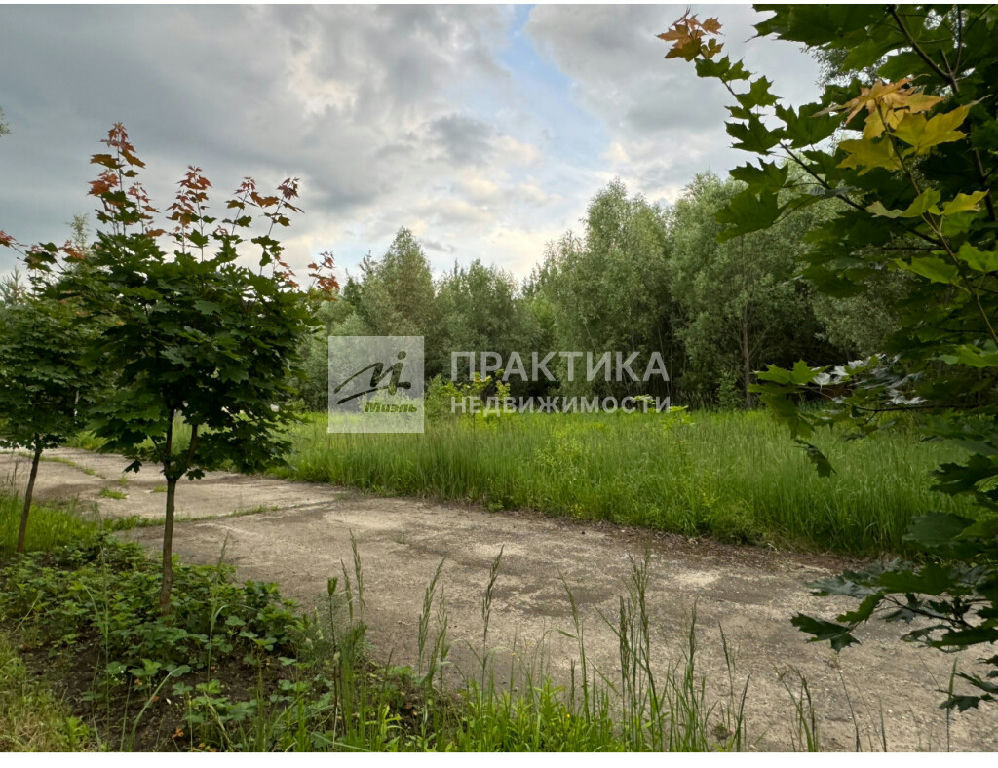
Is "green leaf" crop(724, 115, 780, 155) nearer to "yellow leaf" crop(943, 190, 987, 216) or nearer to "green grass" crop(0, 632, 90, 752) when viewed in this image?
"yellow leaf" crop(943, 190, 987, 216)

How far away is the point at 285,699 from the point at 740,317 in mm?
15563

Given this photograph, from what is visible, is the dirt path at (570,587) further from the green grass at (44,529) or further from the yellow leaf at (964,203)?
the yellow leaf at (964,203)

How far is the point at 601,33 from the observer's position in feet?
7.06

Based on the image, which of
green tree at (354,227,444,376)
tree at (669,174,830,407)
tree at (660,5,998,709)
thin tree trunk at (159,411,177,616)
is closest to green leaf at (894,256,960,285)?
tree at (660,5,998,709)

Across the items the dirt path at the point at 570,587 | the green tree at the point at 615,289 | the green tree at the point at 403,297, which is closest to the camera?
the dirt path at the point at 570,587

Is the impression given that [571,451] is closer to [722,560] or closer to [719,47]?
[722,560]

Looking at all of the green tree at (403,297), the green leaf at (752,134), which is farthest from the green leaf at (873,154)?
the green tree at (403,297)

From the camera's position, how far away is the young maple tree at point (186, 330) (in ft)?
8.89

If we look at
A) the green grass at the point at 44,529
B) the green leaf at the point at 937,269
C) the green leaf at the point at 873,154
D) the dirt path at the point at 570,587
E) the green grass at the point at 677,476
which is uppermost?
the green leaf at the point at 873,154

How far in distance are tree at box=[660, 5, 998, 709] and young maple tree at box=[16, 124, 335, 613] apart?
2.31 metres

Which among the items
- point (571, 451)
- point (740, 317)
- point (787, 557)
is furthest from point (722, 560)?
point (740, 317)

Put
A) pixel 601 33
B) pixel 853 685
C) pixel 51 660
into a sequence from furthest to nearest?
pixel 51 660 < pixel 853 685 < pixel 601 33

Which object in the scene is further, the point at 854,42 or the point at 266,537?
the point at 266,537

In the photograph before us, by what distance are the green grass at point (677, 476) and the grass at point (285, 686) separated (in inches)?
41.8
